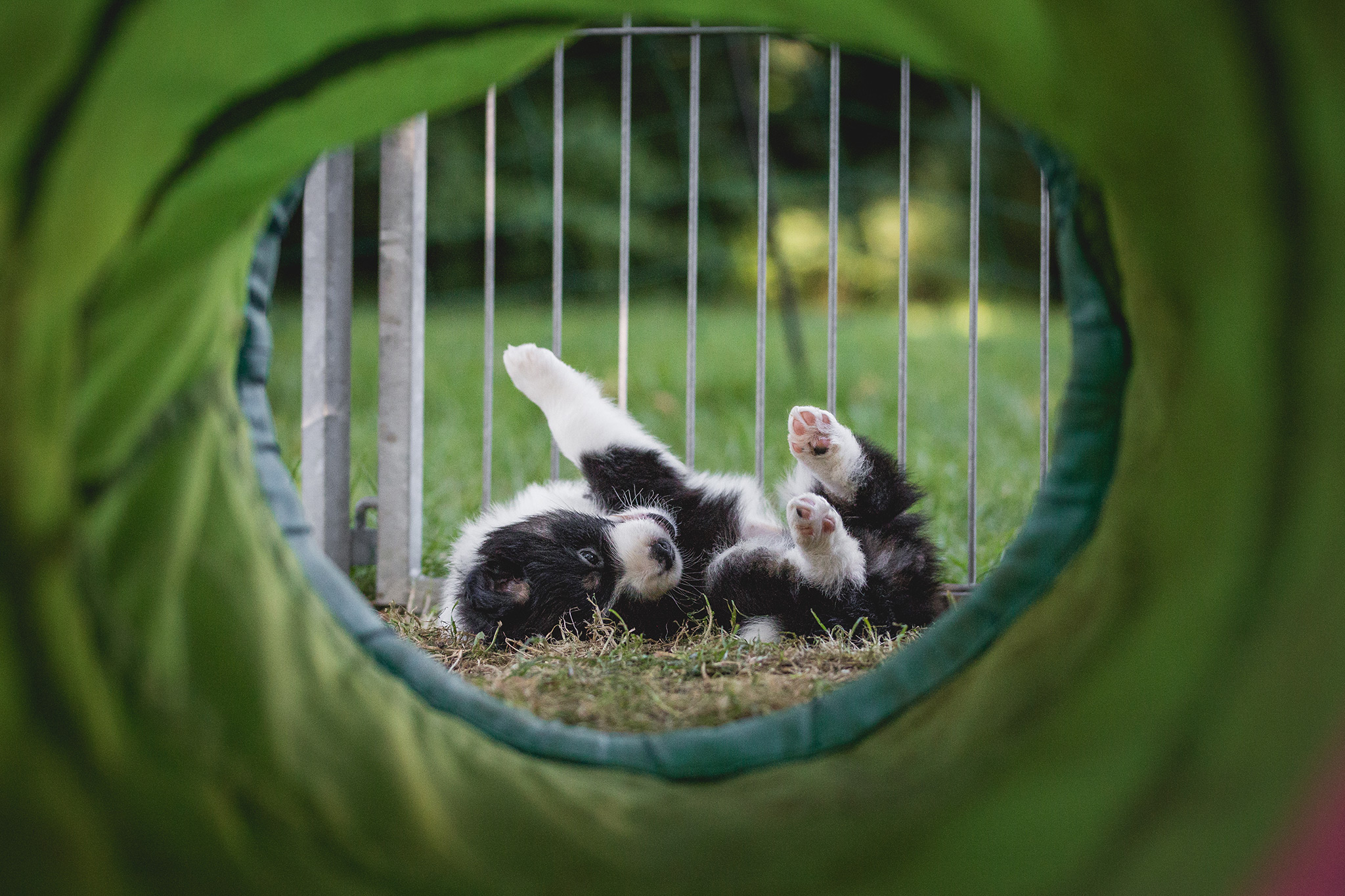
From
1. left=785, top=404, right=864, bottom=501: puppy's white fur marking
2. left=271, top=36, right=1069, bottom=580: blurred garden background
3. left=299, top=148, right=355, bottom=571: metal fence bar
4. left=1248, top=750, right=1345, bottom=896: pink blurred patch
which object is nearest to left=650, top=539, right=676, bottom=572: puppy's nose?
left=785, top=404, right=864, bottom=501: puppy's white fur marking

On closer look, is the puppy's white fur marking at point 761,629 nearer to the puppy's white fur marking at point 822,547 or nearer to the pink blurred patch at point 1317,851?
the puppy's white fur marking at point 822,547

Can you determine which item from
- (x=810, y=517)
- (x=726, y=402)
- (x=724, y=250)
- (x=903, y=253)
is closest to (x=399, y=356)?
(x=810, y=517)

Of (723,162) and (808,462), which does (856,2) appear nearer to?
(808,462)

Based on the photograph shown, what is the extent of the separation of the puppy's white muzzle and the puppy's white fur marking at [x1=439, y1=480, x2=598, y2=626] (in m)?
0.24

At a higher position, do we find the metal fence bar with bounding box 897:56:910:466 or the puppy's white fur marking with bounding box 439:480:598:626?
the metal fence bar with bounding box 897:56:910:466

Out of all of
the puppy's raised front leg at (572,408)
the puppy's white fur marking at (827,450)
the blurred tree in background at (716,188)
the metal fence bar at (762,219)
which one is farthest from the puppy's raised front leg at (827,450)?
Answer: the blurred tree in background at (716,188)

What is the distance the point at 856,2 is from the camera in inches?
58.1

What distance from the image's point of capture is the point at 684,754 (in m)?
1.63

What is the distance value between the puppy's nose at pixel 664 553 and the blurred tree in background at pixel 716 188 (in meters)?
6.60

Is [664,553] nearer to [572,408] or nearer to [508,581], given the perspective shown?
[508,581]

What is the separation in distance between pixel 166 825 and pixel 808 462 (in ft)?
6.45

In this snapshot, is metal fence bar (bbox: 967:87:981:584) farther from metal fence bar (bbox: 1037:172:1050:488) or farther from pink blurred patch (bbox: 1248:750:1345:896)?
pink blurred patch (bbox: 1248:750:1345:896)

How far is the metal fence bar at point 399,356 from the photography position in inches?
125

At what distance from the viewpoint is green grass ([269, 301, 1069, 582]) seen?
13.3 feet
